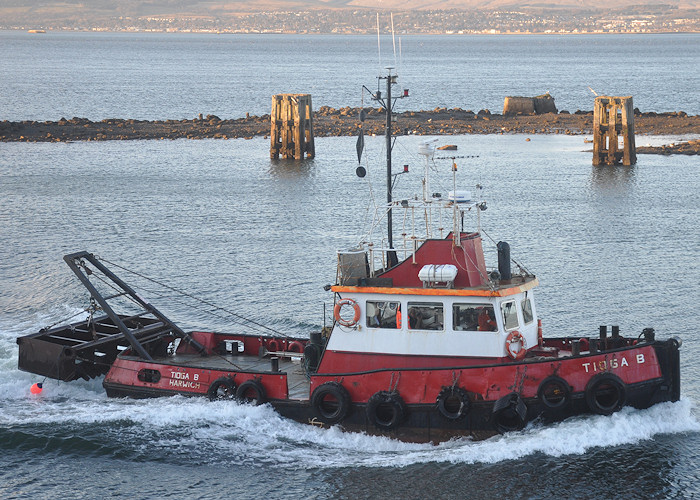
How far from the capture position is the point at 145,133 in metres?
65.9

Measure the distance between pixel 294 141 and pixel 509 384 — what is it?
37.8 metres

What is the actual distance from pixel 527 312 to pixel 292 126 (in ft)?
119

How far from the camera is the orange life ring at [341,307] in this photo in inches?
747

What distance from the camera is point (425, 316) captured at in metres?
18.8

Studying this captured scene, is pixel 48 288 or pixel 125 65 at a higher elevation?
pixel 125 65

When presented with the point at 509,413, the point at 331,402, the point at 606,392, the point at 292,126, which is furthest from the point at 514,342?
the point at 292,126

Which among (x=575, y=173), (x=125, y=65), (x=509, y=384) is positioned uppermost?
(x=125, y=65)

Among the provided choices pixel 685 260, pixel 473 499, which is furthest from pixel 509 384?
pixel 685 260

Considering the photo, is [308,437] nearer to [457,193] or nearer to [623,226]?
[457,193]

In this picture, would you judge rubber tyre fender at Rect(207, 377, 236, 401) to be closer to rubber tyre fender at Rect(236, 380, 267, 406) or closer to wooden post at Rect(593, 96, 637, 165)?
rubber tyre fender at Rect(236, 380, 267, 406)

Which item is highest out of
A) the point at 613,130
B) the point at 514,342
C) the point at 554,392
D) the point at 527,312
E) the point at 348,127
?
the point at 348,127

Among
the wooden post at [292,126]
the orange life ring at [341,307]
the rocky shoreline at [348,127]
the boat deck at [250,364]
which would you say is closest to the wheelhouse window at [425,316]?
the orange life ring at [341,307]

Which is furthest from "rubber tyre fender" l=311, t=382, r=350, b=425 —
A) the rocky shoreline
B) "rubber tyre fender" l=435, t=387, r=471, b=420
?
the rocky shoreline

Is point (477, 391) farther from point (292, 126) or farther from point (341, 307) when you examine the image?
point (292, 126)
